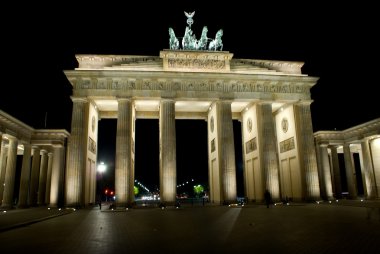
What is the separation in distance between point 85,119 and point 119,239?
26630mm

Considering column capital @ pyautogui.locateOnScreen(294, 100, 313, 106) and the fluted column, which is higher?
column capital @ pyautogui.locateOnScreen(294, 100, 313, 106)

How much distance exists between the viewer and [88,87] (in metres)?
36.1

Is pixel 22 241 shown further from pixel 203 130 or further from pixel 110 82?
pixel 203 130

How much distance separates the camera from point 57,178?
39.7 metres

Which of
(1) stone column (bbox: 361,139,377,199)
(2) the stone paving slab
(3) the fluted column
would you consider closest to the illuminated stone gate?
(3) the fluted column

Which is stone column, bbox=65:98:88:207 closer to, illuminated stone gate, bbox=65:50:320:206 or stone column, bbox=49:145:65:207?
illuminated stone gate, bbox=65:50:320:206

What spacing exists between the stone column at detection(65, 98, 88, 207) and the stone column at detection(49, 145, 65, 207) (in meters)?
6.65

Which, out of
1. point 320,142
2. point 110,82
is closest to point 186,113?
point 110,82

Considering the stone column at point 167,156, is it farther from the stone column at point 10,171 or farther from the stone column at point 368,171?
the stone column at point 368,171

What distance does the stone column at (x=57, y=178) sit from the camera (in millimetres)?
38969

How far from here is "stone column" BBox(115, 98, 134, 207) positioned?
33.7 m

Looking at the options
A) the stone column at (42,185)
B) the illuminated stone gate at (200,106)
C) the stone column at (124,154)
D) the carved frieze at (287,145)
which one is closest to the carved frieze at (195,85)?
the illuminated stone gate at (200,106)

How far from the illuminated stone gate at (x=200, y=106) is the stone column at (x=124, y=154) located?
0.34 feet

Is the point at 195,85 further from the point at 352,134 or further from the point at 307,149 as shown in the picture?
the point at 352,134
